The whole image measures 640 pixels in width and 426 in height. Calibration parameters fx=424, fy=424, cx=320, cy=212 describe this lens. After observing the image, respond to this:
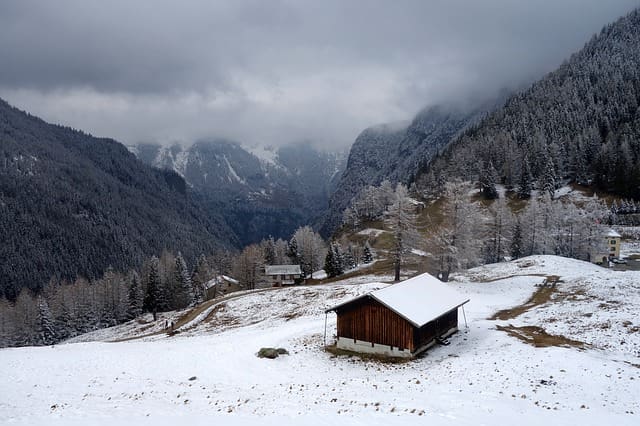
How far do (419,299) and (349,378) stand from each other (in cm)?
1090

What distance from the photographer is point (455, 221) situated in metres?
56.8

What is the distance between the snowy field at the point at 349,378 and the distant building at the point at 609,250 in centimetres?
3765

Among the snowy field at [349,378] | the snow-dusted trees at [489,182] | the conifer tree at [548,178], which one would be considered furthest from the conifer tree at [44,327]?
the conifer tree at [548,178]

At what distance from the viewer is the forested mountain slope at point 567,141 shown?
128250mm

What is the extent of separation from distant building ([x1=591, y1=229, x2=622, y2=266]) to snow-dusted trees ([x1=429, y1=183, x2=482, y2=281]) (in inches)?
1525

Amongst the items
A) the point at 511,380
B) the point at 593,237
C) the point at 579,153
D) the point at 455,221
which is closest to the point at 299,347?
the point at 511,380

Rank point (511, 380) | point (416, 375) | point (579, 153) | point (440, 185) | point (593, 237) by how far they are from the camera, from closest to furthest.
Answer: point (511, 380) < point (416, 375) < point (593, 237) < point (579, 153) < point (440, 185)

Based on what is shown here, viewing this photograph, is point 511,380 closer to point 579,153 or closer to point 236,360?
point 236,360

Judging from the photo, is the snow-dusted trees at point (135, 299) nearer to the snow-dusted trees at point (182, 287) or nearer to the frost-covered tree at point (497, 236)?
the snow-dusted trees at point (182, 287)

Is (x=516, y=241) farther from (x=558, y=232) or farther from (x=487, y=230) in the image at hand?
(x=487, y=230)

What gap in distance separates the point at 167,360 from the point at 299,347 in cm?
1064

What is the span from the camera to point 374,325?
34406mm

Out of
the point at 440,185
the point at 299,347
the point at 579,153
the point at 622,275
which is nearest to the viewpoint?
the point at 299,347

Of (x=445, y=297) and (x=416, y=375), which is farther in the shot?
(x=445, y=297)
